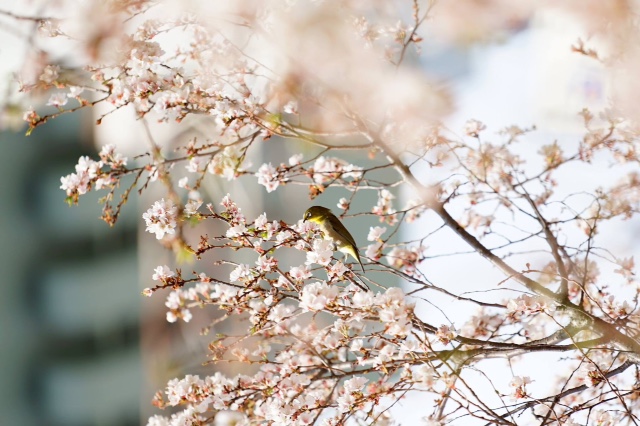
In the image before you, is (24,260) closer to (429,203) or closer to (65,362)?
(65,362)

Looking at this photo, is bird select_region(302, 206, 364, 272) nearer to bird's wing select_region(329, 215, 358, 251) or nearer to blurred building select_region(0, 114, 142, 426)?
bird's wing select_region(329, 215, 358, 251)

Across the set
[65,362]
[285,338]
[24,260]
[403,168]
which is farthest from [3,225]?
[403,168]

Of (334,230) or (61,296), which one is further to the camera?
(61,296)

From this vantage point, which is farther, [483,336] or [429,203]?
[483,336]

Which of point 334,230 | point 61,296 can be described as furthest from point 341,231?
point 61,296

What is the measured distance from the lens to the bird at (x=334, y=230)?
2350 millimetres

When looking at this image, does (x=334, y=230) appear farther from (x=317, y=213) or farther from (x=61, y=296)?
(x=61, y=296)

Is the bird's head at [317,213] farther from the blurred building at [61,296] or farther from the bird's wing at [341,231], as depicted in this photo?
the blurred building at [61,296]

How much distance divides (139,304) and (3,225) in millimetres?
2263

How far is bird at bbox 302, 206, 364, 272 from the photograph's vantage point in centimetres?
235

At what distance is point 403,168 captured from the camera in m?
2.53

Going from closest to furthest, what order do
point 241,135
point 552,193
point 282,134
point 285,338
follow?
point 282,134, point 241,135, point 285,338, point 552,193

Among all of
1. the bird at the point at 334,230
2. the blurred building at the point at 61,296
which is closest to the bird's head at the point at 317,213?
the bird at the point at 334,230

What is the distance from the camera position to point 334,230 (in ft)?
7.74
